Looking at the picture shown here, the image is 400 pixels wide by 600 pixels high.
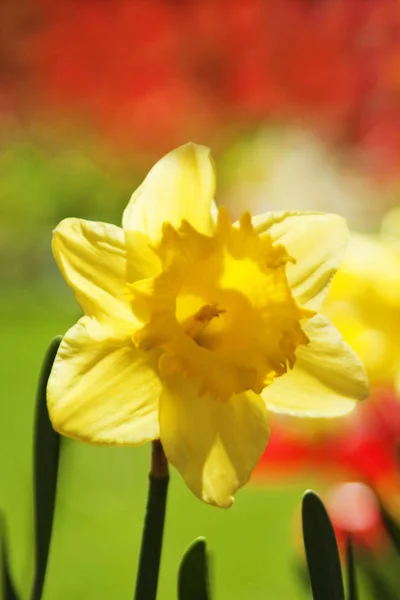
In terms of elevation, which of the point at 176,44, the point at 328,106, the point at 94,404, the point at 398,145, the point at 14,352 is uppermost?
the point at 176,44

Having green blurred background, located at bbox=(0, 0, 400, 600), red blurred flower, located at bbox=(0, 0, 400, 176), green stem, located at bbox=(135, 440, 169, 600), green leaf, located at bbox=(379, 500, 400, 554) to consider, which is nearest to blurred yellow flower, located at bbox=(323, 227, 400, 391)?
green leaf, located at bbox=(379, 500, 400, 554)

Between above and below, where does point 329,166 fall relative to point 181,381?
above

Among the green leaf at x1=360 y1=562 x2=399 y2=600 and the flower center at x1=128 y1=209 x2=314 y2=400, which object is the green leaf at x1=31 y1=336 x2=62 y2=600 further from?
the green leaf at x1=360 y1=562 x2=399 y2=600

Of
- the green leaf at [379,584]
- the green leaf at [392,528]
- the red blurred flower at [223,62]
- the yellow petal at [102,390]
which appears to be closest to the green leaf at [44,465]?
the yellow petal at [102,390]

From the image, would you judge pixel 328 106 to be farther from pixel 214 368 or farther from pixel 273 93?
pixel 214 368

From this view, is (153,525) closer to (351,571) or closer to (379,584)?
(351,571)

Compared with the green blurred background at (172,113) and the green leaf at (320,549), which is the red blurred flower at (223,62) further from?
the green leaf at (320,549)

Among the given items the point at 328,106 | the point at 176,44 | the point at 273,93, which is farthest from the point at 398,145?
the point at 176,44
